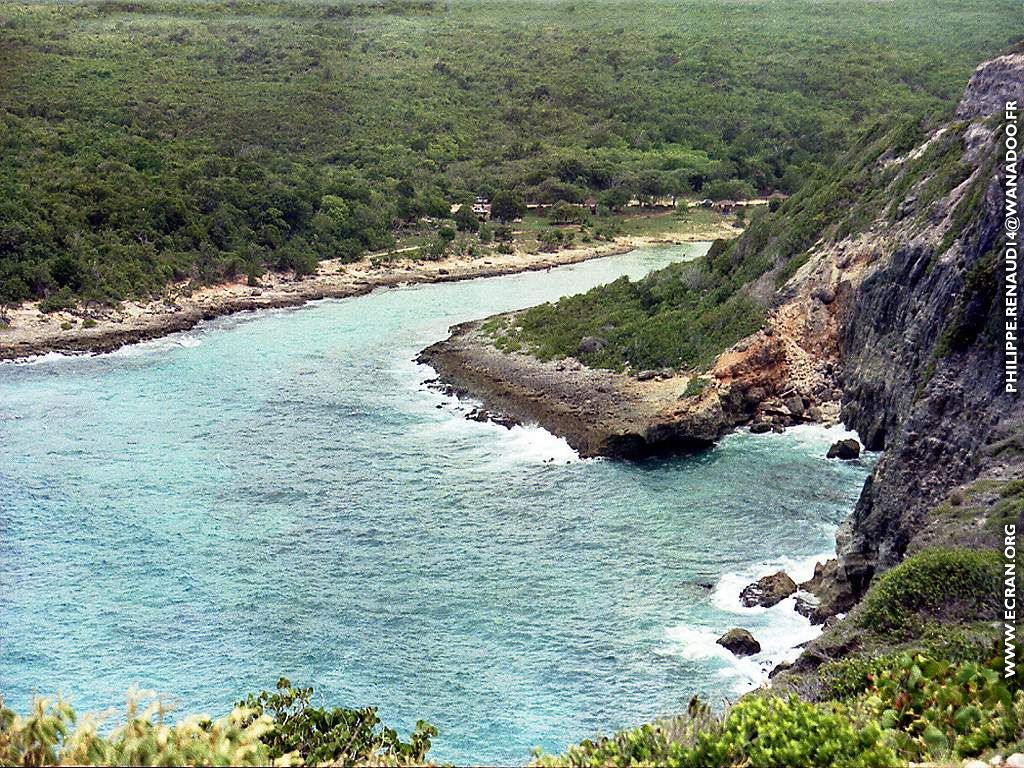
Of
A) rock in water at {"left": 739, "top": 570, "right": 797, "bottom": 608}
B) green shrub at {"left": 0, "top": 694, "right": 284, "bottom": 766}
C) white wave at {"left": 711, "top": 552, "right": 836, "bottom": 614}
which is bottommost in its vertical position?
white wave at {"left": 711, "top": 552, "right": 836, "bottom": 614}

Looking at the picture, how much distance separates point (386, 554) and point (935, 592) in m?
19.1

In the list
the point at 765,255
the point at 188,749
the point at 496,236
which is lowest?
the point at 496,236

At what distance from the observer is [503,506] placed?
147 feet

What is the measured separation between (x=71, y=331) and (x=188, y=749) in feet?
200

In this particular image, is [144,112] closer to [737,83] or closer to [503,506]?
[737,83]

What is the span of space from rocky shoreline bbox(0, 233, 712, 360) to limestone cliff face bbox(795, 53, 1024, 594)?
38.5 meters

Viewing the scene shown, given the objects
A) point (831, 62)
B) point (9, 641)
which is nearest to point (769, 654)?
point (9, 641)

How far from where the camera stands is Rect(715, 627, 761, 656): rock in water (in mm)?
33031

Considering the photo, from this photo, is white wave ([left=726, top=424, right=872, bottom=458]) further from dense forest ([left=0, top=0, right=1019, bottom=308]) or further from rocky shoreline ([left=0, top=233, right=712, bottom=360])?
rocky shoreline ([left=0, top=233, right=712, bottom=360])

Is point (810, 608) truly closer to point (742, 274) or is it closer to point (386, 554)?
point (386, 554)

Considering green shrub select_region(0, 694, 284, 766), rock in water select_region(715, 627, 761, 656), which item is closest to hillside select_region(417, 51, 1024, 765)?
rock in water select_region(715, 627, 761, 656)

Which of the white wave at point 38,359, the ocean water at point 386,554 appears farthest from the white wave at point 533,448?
the white wave at point 38,359

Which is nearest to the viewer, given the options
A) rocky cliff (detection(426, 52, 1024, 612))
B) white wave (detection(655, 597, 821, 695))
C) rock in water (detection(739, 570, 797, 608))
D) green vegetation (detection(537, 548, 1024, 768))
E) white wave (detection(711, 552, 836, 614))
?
green vegetation (detection(537, 548, 1024, 768))

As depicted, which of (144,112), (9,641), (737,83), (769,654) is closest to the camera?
(769,654)
